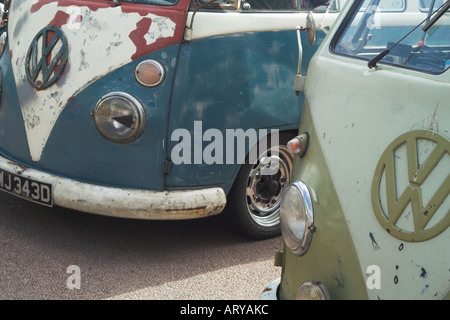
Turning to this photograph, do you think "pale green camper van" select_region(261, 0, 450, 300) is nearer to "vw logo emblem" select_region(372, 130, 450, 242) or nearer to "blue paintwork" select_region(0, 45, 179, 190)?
"vw logo emblem" select_region(372, 130, 450, 242)

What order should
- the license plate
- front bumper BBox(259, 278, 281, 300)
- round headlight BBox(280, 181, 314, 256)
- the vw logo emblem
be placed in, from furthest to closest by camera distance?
the license plate
front bumper BBox(259, 278, 281, 300)
round headlight BBox(280, 181, 314, 256)
the vw logo emblem

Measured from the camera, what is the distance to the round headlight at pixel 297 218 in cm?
239

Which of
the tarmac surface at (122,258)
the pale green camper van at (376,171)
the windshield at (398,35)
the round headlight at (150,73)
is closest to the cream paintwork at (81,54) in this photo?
the round headlight at (150,73)

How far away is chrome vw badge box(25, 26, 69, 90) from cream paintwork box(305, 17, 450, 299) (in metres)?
1.85

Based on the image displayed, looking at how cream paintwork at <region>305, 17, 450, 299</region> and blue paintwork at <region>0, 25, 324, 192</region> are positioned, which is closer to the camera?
cream paintwork at <region>305, 17, 450, 299</region>

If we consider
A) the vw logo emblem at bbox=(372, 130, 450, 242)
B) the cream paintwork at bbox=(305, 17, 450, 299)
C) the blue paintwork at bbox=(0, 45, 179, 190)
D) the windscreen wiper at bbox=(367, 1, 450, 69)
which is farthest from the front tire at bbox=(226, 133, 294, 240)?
the vw logo emblem at bbox=(372, 130, 450, 242)

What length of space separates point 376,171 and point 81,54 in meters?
2.22

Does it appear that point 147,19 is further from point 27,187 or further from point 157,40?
point 27,187

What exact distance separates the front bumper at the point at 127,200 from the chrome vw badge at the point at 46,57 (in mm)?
558

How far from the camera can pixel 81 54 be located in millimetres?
3912

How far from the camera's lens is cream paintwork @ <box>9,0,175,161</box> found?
3854 millimetres

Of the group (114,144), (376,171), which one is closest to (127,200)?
(114,144)
